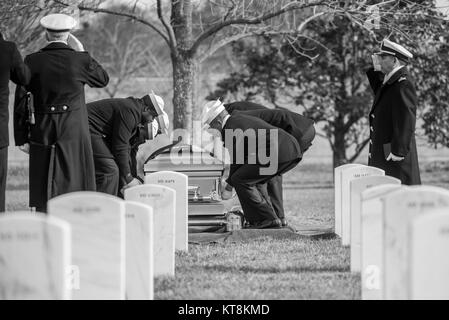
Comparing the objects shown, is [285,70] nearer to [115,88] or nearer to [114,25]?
[115,88]

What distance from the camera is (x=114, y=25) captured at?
103 ft

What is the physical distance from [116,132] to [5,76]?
212cm

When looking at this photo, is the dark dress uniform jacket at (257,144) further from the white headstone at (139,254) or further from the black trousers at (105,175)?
the white headstone at (139,254)

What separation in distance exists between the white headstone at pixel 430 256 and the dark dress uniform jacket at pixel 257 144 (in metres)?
5.31

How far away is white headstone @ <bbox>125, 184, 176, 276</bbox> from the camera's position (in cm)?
748

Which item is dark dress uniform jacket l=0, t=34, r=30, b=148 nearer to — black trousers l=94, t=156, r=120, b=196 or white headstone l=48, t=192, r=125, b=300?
black trousers l=94, t=156, r=120, b=196

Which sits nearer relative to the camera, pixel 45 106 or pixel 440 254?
pixel 440 254

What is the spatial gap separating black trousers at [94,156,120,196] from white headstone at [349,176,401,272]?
9.72 ft

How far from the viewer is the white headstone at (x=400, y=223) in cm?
523

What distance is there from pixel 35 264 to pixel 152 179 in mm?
4099

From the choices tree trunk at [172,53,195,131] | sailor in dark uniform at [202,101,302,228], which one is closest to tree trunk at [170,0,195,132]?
tree trunk at [172,53,195,131]

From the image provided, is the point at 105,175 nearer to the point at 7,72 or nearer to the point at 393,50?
the point at 7,72

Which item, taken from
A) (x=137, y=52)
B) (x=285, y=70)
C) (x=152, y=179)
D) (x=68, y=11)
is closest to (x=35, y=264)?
(x=152, y=179)

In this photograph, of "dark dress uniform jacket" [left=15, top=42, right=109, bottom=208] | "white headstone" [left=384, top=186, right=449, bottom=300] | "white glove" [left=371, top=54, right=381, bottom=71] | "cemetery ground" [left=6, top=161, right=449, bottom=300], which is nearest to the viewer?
"white headstone" [left=384, top=186, right=449, bottom=300]
